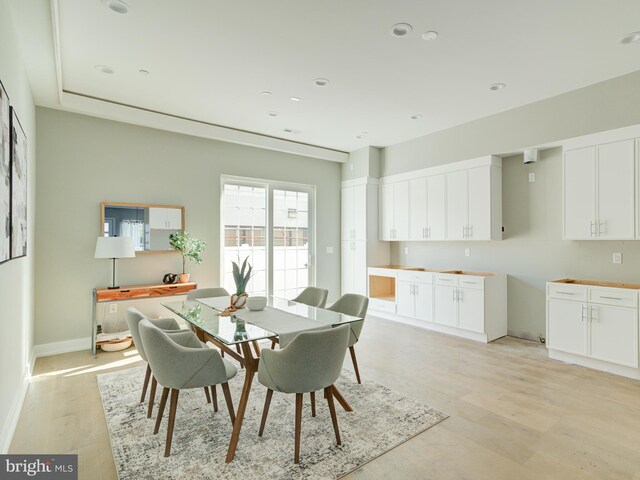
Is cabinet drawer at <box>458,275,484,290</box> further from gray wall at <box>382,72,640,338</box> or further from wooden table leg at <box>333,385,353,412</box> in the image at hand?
wooden table leg at <box>333,385,353,412</box>

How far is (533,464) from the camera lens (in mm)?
2148

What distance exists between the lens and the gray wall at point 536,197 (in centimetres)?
386

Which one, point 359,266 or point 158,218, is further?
point 359,266

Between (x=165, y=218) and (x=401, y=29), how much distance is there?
3723mm

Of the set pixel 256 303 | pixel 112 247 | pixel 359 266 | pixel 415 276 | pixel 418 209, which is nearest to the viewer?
pixel 256 303

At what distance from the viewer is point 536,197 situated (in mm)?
4688

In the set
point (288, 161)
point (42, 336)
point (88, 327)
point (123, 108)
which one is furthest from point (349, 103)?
point (42, 336)

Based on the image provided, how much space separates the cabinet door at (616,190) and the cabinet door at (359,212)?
3371 millimetres

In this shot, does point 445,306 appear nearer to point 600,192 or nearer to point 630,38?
point 600,192

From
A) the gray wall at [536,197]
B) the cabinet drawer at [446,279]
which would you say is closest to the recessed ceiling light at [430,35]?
the gray wall at [536,197]

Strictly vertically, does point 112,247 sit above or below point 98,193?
below

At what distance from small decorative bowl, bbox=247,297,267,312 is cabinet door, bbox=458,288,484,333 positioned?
9.79 ft

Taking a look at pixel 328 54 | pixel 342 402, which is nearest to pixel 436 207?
pixel 328 54

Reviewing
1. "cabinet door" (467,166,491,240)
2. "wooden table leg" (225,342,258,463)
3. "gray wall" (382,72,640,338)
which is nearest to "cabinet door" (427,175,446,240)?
"gray wall" (382,72,640,338)
